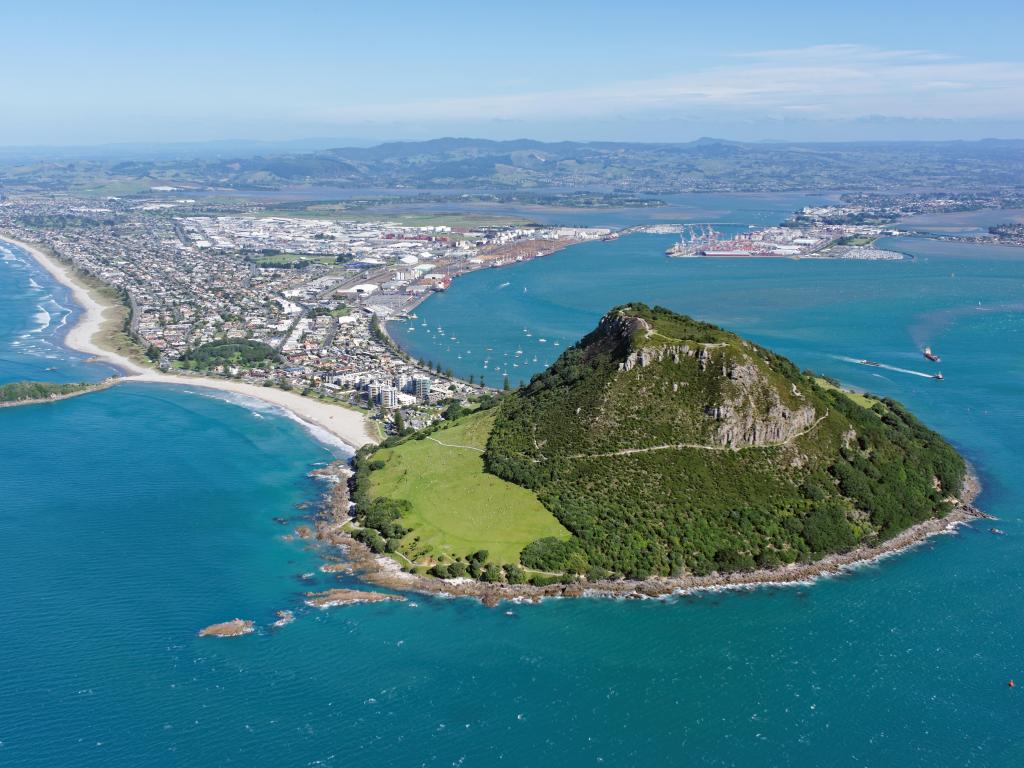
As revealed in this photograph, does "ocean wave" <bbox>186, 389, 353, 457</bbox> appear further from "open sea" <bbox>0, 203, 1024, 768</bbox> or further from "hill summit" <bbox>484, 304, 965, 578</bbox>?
"hill summit" <bbox>484, 304, 965, 578</bbox>

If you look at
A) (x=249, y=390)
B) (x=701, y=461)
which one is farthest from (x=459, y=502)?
(x=249, y=390)

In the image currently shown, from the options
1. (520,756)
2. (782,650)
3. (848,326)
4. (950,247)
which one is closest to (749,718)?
(782,650)

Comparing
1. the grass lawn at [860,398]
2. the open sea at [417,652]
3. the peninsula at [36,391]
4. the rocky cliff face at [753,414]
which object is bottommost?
the open sea at [417,652]

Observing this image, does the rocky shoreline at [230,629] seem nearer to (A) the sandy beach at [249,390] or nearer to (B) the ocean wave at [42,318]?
(A) the sandy beach at [249,390]

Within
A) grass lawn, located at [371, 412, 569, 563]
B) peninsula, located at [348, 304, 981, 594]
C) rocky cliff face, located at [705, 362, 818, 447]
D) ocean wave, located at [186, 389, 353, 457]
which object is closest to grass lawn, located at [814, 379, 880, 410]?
peninsula, located at [348, 304, 981, 594]

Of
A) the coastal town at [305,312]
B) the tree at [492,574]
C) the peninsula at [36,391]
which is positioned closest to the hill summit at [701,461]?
the tree at [492,574]

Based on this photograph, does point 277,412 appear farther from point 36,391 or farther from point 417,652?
point 417,652
